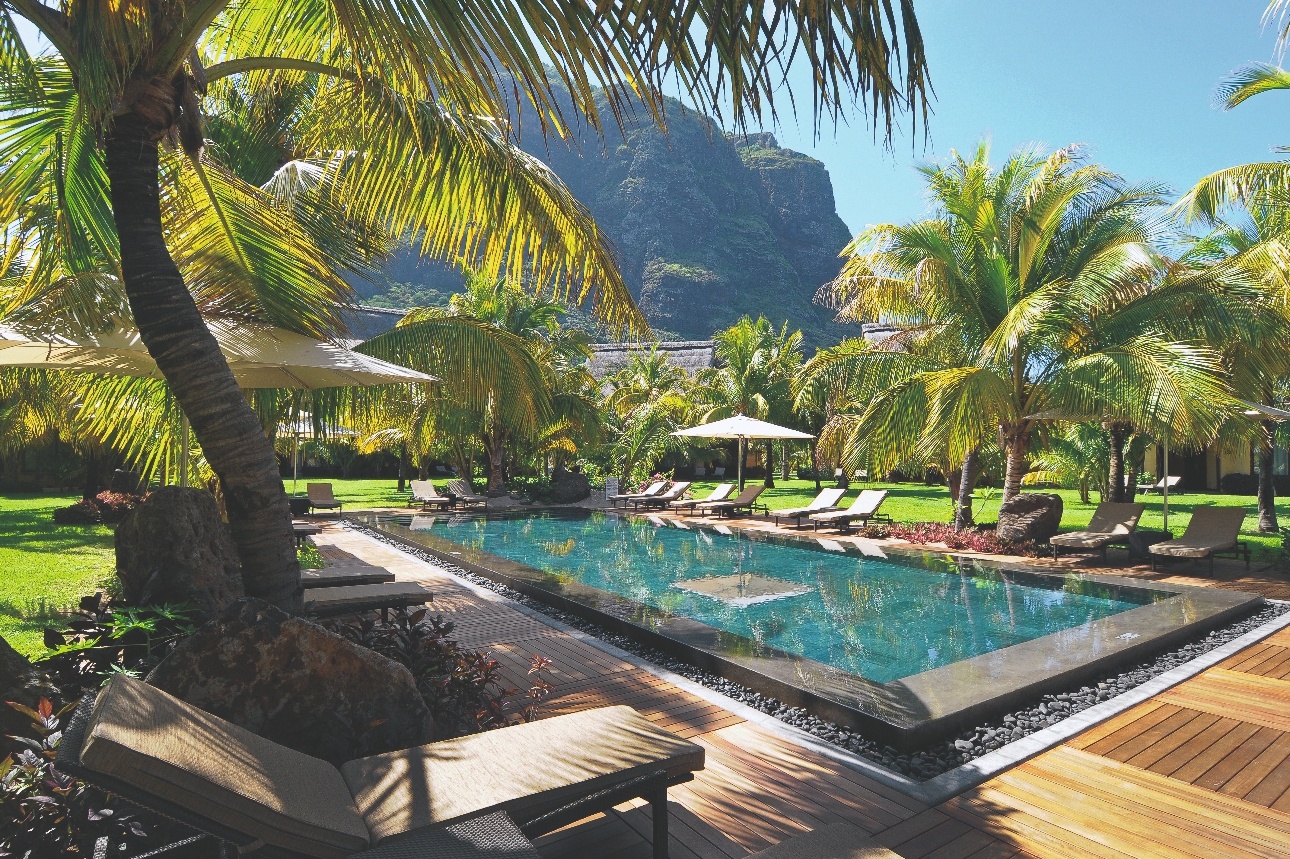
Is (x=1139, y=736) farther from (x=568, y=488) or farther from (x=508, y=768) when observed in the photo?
(x=568, y=488)

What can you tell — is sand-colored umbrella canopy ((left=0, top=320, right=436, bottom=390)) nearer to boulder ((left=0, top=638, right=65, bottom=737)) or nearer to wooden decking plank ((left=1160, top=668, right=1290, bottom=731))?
boulder ((left=0, top=638, right=65, bottom=737))

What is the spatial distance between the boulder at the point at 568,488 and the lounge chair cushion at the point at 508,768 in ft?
60.4

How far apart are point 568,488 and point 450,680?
17.7 m

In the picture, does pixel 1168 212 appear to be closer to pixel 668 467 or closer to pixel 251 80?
pixel 251 80

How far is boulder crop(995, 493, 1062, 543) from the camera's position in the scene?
1098 centimetres

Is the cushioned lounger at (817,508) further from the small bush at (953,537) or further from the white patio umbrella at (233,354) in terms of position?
the white patio umbrella at (233,354)

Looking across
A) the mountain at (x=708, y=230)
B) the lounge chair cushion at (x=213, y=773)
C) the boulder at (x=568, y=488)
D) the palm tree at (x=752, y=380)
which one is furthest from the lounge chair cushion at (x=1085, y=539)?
the mountain at (x=708, y=230)

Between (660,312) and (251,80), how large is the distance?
81829 millimetres

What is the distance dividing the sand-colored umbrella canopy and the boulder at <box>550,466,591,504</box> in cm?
1513

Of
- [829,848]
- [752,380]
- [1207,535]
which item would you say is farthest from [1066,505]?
Result: [829,848]

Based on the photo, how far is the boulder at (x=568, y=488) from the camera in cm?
2133

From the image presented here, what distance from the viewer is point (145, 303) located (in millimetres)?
3459

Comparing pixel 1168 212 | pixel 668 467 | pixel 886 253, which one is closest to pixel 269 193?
pixel 886 253

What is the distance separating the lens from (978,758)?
382 cm
